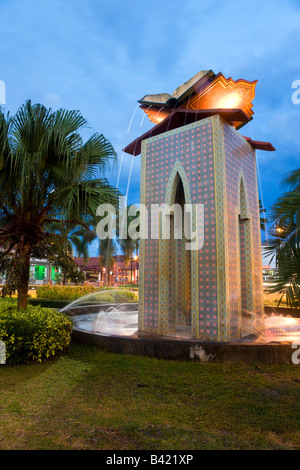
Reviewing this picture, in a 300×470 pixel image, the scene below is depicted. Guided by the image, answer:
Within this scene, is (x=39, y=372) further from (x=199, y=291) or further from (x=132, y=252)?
(x=132, y=252)

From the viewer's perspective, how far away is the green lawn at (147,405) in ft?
9.73

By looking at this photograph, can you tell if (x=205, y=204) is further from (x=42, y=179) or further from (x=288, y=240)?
(x=42, y=179)

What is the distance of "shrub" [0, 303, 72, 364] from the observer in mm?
5211

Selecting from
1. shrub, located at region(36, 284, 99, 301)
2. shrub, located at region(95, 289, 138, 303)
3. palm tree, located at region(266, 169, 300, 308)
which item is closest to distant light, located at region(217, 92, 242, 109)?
palm tree, located at region(266, 169, 300, 308)

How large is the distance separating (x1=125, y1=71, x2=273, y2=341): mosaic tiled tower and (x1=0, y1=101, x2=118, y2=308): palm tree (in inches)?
71.4

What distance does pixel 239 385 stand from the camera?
4.48 metres

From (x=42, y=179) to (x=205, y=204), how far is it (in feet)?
11.1

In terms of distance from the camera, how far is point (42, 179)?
584 centimetres

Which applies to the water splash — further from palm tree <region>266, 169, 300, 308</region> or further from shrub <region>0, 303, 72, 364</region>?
shrub <region>0, 303, 72, 364</region>

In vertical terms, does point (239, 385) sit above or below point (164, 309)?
below

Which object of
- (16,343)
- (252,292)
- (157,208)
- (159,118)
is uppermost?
(159,118)

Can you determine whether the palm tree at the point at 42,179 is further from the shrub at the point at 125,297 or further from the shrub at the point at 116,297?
the shrub at the point at 125,297
